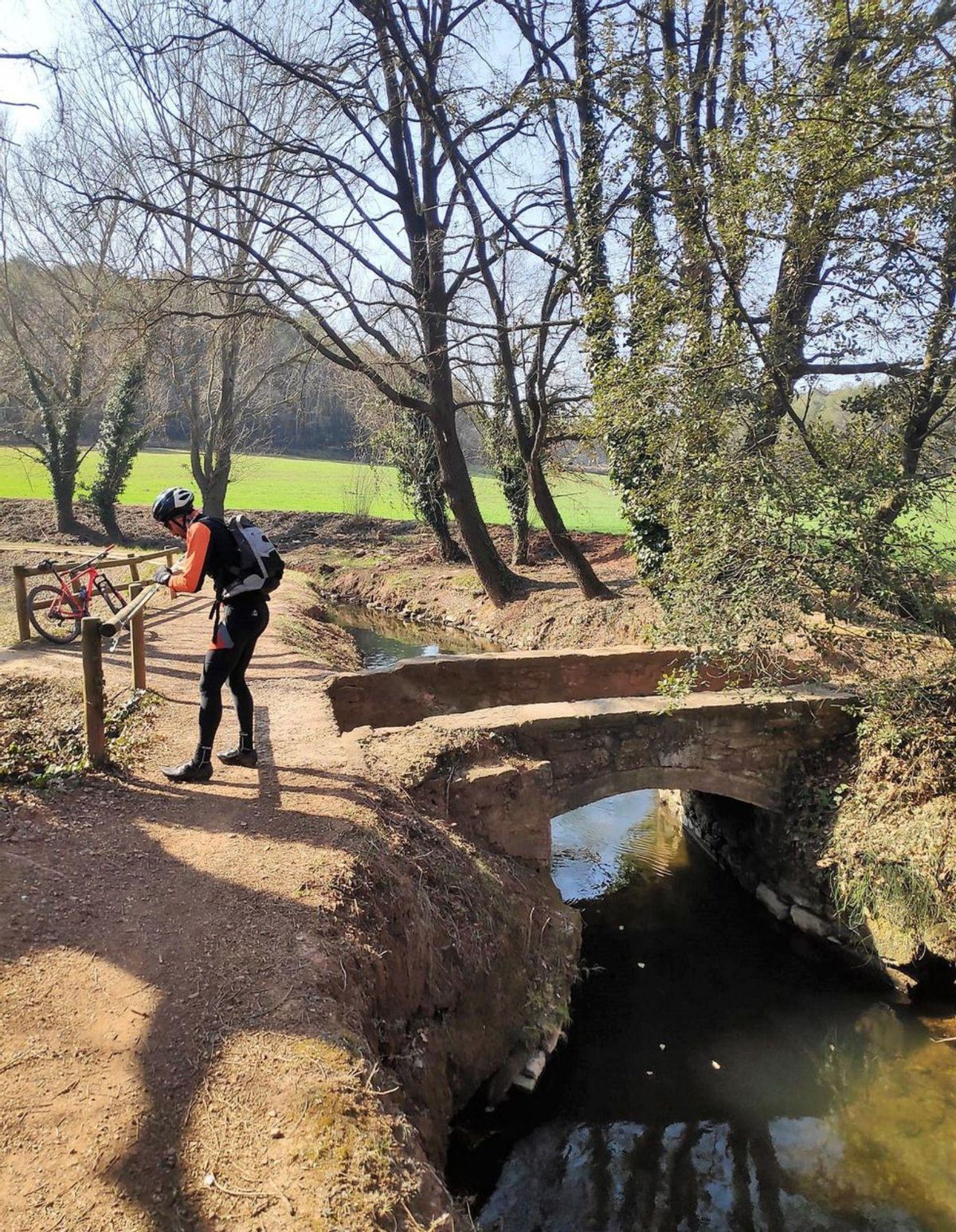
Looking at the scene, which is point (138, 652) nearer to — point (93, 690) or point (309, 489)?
point (93, 690)

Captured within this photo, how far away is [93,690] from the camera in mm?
5859

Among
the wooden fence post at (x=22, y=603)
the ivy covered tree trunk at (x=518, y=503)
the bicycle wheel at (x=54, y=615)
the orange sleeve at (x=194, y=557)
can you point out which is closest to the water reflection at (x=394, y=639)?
the ivy covered tree trunk at (x=518, y=503)

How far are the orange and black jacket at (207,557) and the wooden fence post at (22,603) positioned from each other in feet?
18.7

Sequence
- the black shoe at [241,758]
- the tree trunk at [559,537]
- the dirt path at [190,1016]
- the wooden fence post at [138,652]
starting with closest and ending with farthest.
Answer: the dirt path at [190,1016] → the black shoe at [241,758] → the wooden fence post at [138,652] → the tree trunk at [559,537]

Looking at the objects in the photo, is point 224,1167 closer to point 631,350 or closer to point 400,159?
point 631,350

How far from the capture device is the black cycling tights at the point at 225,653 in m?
5.67

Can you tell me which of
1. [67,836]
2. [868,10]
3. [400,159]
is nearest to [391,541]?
[400,159]

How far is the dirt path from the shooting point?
3.00 m

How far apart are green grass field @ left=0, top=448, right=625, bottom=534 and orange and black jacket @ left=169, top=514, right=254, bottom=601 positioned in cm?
2203

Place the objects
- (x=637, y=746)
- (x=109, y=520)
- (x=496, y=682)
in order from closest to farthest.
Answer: (x=637, y=746)
(x=496, y=682)
(x=109, y=520)

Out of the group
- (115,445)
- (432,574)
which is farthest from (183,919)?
(115,445)

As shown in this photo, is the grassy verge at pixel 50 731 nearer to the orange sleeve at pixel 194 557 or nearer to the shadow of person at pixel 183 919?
the shadow of person at pixel 183 919

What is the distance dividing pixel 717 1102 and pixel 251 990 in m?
3.92

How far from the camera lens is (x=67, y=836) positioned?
199 inches
